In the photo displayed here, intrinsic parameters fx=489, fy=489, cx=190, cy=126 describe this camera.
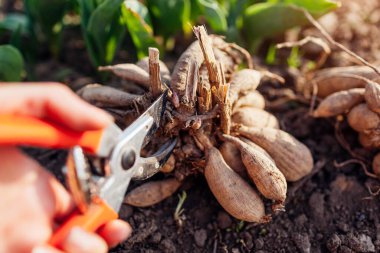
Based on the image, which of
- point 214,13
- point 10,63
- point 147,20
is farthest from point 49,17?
point 214,13

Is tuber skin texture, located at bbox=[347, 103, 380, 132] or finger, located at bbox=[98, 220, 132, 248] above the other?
tuber skin texture, located at bbox=[347, 103, 380, 132]

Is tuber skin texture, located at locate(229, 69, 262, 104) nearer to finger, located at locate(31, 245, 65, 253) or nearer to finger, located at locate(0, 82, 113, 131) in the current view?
finger, located at locate(0, 82, 113, 131)

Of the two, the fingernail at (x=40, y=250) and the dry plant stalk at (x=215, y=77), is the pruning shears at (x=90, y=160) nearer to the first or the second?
the fingernail at (x=40, y=250)

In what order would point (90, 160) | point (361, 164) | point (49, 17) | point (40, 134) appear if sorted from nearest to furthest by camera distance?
point (40, 134) < point (90, 160) < point (361, 164) < point (49, 17)

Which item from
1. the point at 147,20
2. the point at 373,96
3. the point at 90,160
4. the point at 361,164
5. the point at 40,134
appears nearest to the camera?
the point at 40,134

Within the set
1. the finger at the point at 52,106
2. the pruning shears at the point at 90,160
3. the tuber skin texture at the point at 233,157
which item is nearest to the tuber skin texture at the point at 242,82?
the tuber skin texture at the point at 233,157

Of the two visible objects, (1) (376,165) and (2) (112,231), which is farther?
(1) (376,165)

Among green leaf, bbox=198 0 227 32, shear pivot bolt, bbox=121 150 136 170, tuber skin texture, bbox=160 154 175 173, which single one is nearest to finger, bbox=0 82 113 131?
shear pivot bolt, bbox=121 150 136 170

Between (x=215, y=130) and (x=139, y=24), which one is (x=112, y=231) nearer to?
(x=215, y=130)
